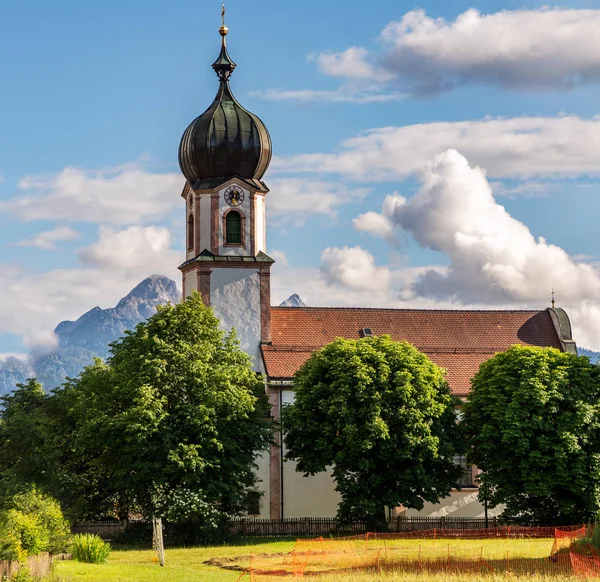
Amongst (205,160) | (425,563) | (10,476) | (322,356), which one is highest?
(205,160)

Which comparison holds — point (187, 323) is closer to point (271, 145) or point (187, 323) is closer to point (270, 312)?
point (270, 312)

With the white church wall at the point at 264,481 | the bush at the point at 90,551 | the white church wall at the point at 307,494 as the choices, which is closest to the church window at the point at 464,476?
the white church wall at the point at 307,494

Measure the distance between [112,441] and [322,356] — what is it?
10.6m

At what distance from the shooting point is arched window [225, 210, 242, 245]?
61.3 m

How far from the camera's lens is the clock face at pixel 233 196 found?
2410 inches

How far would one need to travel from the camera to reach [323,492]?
5800 centimetres

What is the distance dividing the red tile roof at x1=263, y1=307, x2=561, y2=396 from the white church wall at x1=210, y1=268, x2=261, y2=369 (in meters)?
1.02

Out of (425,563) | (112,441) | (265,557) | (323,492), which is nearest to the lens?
(425,563)

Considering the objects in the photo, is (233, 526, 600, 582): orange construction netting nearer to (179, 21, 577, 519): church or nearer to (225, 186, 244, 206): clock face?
(179, 21, 577, 519): church

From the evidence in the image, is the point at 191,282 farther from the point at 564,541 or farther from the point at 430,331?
the point at 564,541

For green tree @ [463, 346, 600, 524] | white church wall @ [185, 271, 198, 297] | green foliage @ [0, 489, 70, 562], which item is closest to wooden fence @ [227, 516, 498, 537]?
green tree @ [463, 346, 600, 524]

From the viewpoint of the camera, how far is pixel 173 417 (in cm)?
4925

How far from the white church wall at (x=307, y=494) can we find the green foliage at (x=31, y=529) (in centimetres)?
1569

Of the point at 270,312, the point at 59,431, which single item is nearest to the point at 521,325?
the point at 270,312
